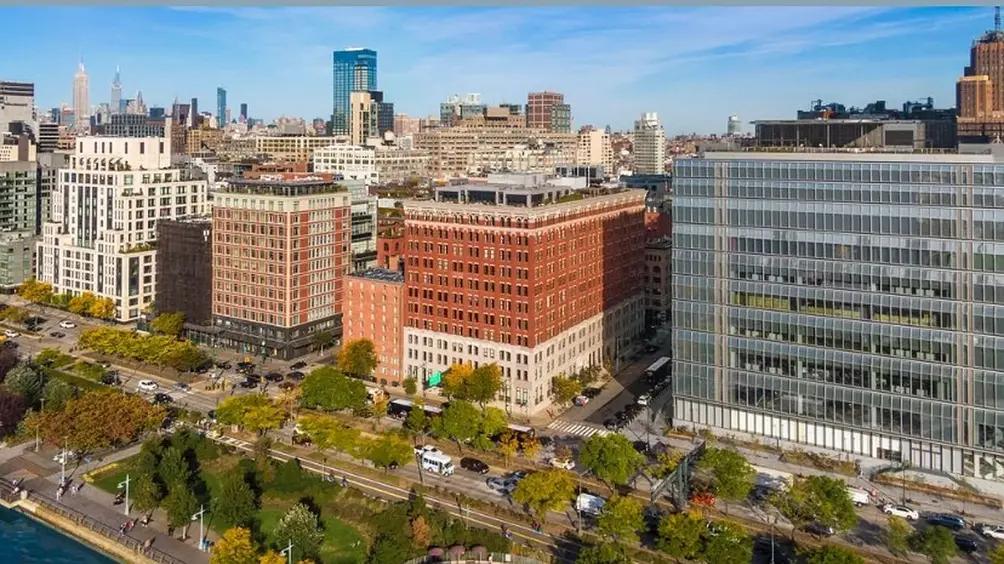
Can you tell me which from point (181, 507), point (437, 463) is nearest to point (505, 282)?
point (437, 463)

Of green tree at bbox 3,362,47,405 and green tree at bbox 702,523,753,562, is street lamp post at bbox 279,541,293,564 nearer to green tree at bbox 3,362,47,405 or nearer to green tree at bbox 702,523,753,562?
green tree at bbox 702,523,753,562

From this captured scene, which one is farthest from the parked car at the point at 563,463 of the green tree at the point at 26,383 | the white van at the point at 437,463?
the green tree at the point at 26,383

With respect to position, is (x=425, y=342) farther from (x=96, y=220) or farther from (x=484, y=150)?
(x=484, y=150)

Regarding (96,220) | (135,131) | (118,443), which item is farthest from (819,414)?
(135,131)

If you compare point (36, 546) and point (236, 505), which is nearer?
point (236, 505)

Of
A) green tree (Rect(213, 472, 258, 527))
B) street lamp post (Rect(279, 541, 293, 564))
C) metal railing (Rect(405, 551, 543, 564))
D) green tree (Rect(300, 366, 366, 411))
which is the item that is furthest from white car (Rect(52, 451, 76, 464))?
metal railing (Rect(405, 551, 543, 564))

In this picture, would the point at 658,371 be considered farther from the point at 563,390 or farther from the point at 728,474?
the point at 728,474

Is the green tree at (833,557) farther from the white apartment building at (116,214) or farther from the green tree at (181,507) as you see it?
the white apartment building at (116,214)
